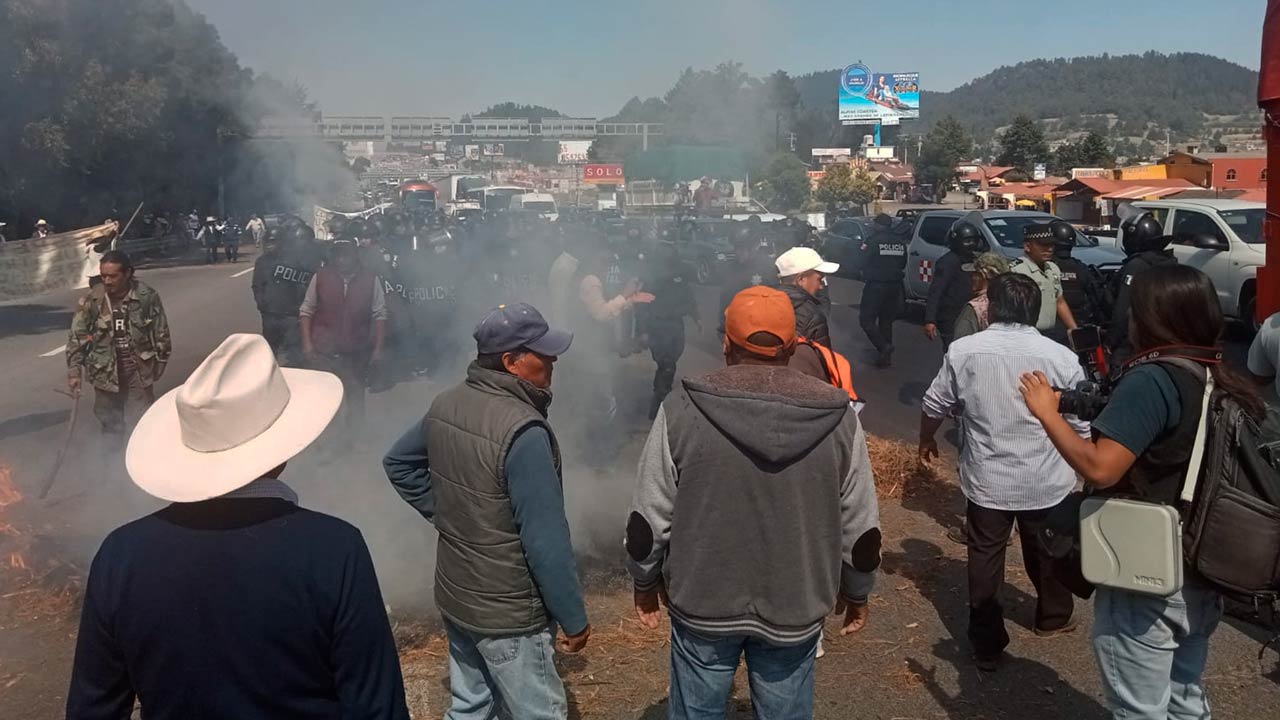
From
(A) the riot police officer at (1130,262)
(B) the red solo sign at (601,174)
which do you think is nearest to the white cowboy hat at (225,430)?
(A) the riot police officer at (1130,262)

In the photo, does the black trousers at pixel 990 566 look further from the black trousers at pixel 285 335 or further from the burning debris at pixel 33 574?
the black trousers at pixel 285 335

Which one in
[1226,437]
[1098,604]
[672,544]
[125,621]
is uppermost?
[1226,437]

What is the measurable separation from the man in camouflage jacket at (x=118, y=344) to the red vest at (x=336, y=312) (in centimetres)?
108

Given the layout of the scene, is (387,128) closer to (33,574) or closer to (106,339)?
(106,339)

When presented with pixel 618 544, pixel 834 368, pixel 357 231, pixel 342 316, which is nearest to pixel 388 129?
pixel 357 231

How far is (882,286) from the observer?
10.5 m

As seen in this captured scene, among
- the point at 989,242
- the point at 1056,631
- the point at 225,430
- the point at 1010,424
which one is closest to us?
the point at 225,430

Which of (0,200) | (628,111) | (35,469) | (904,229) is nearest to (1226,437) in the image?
(35,469)

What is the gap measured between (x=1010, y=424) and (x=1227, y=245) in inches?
426

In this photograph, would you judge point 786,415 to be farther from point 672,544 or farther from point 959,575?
point 959,575

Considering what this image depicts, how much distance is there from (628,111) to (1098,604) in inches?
654

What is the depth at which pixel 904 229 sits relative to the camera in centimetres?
1498

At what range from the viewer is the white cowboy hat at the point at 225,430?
1746 mm

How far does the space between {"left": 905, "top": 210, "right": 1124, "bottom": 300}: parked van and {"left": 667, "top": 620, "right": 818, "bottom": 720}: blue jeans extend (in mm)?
10617
